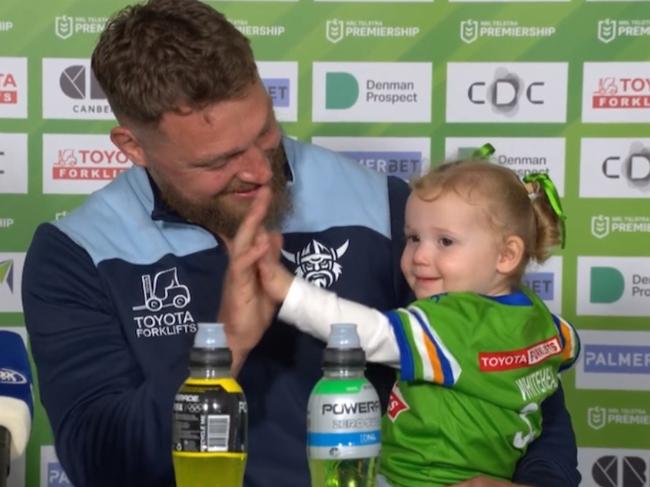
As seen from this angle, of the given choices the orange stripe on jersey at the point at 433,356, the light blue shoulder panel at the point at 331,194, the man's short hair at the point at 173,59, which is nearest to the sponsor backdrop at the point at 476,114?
the light blue shoulder panel at the point at 331,194

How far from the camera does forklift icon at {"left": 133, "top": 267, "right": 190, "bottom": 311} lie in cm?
215

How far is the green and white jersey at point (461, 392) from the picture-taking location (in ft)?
6.56

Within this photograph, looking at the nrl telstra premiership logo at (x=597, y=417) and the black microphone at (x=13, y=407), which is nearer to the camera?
the black microphone at (x=13, y=407)

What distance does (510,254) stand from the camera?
84.4 inches

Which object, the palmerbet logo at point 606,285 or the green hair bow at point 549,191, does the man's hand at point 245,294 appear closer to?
the green hair bow at point 549,191

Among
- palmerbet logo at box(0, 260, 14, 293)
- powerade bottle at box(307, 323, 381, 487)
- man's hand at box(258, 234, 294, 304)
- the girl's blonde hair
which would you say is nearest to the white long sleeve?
man's hand at box(258, 234, 294, 304)

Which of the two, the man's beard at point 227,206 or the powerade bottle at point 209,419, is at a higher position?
the man's beard at point 227,206

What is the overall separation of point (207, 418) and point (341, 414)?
0.16m

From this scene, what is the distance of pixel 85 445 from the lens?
2031 mm

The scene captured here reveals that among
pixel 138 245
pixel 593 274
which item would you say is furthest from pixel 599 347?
pixel 138 245

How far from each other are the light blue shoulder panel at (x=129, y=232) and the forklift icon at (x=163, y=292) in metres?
0.04

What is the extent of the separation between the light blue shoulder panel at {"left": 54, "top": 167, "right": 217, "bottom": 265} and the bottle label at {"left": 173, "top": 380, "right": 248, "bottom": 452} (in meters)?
0.61

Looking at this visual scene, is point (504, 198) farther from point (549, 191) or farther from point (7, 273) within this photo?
point (7, 273)

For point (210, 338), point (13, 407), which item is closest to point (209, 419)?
point (210, 338)
